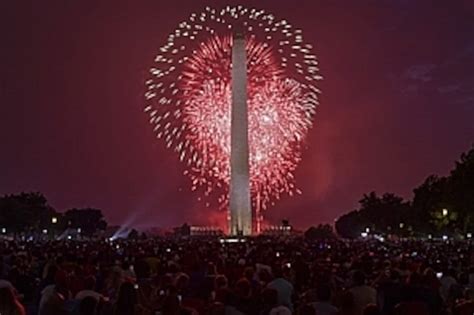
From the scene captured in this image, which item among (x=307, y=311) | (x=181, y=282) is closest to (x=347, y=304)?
(x=307, y=311)

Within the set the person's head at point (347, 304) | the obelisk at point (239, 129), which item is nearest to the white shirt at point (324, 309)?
the person's head at point (347, 304)

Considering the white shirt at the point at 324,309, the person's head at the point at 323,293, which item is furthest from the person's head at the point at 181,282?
the white shirt at the point at 324,309

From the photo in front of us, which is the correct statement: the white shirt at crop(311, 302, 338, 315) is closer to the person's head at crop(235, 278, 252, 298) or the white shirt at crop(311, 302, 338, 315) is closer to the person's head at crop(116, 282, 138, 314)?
the person's head at crop(235, 278, 252, 298)

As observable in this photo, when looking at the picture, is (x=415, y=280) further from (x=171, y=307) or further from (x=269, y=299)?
(x=171, y=307)

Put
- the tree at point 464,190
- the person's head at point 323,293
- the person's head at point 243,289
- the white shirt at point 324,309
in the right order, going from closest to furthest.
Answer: the white shirt at point 324,309 < the person's head at point 323,293 < the person's head at point 243,289 < the tree at point 464,190

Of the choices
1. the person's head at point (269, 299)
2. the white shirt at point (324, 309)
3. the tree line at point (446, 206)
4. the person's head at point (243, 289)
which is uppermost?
the tree line at point (446, 206)

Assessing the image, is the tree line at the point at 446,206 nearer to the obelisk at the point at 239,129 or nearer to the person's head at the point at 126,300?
the obelisk at the point at 239,129

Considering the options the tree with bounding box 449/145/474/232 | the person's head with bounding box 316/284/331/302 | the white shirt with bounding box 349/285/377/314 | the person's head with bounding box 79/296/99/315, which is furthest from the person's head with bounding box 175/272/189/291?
the tree with bounding box 449/145/474/232

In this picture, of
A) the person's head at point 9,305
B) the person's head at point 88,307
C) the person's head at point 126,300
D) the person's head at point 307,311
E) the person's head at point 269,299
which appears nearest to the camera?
the person's head at point 9,305

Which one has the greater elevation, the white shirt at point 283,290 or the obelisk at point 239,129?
the obelisk at point 239,129

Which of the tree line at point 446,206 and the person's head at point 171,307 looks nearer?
the person's head at point 171,307

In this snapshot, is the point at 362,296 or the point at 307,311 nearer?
the point at 307,311
